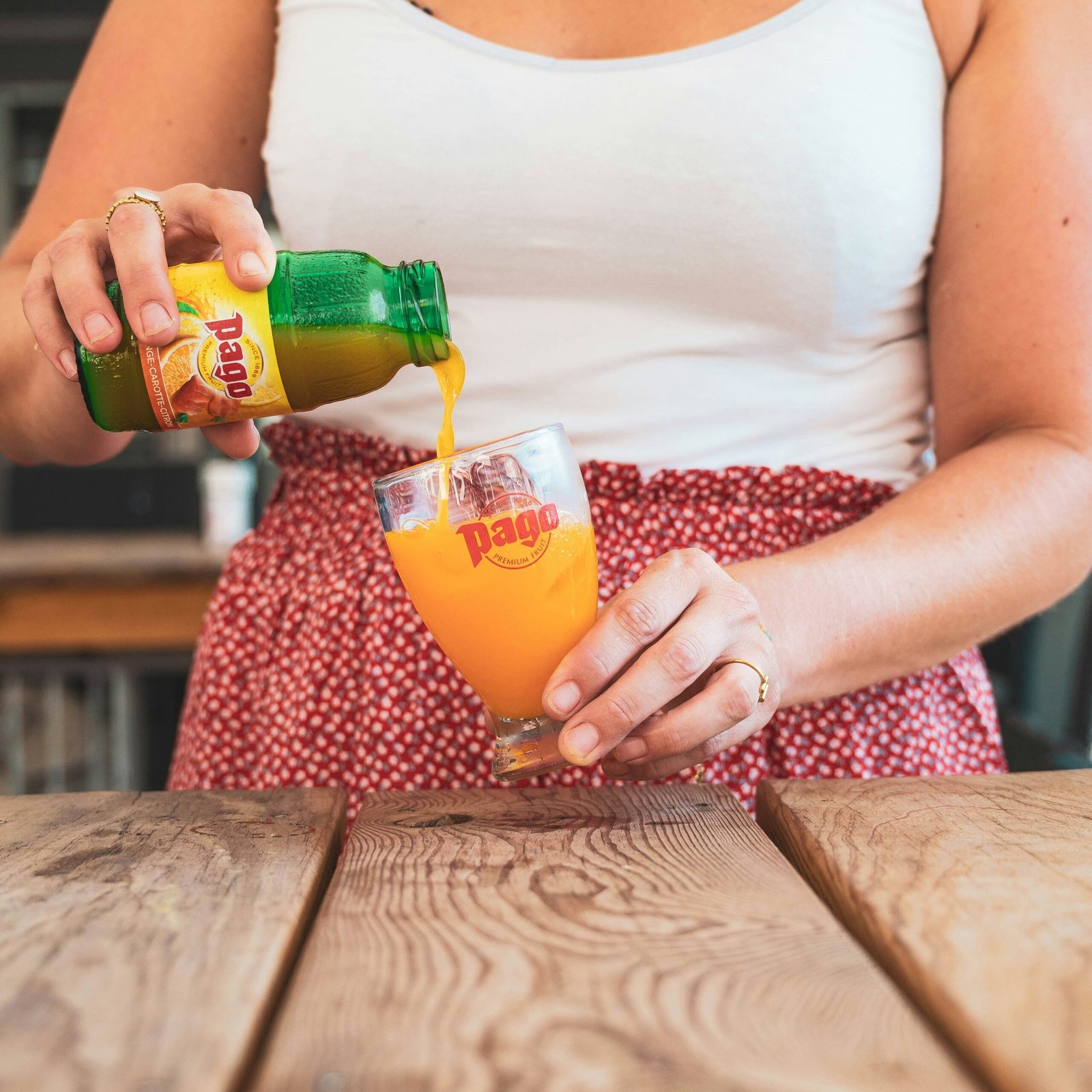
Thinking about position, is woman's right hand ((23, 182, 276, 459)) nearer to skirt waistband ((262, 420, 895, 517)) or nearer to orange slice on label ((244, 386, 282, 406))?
orange slice on label ((244, 386, 282, 406))

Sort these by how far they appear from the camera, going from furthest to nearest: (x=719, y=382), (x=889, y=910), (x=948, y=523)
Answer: (x=719, y=382) < (x=948, y=523) < (x=889, y=910)

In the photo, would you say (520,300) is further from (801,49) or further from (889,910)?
(889,910)

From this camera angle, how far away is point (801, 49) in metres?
0.91

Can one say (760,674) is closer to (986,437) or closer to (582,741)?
(582,741)

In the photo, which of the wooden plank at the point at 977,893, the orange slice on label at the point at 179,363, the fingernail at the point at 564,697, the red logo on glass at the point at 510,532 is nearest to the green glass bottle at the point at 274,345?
the orange slice on label at the point at 179,363

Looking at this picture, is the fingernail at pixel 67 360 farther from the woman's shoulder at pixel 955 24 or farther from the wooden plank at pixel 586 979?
the woman's shoulder at pixel 955 24

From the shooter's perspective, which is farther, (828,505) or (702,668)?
(828,505)

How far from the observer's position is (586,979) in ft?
1.37

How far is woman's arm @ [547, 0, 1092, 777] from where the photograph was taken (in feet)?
2.55

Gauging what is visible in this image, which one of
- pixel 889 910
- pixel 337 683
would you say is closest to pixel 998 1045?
pixel 889 910

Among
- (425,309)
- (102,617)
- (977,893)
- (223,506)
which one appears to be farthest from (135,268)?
(223,506)

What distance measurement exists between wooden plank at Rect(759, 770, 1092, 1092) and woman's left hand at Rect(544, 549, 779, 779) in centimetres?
7

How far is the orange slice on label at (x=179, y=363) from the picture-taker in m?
0.69

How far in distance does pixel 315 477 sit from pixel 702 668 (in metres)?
0.49
